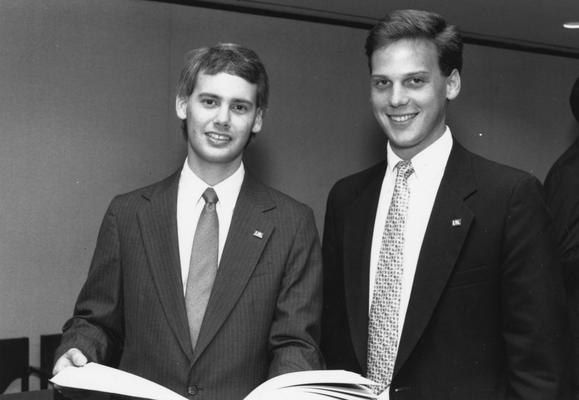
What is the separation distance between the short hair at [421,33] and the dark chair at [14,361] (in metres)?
2.25

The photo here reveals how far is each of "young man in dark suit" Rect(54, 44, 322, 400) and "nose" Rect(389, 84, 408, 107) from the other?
0.39m

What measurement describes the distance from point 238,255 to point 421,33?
0.80m

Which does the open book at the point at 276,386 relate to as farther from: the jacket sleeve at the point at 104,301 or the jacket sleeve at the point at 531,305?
the jacket sleeve at the point at 531,305

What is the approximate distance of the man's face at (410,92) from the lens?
229 cm

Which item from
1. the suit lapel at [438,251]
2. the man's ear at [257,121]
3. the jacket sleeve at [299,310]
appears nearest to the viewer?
the jacket sleeve at [299,310]

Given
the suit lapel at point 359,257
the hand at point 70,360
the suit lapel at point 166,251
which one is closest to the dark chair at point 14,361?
the suit lapel at point 166,251

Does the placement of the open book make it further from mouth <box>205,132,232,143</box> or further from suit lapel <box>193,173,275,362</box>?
mouth <box>205,132,232,143</box>

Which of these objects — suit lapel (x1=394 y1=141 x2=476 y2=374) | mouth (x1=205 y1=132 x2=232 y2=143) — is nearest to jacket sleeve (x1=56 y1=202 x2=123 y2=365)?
mouth (x1=205 y1=132 x2=232 y2=143)

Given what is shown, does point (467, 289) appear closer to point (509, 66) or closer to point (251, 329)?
point (251, 329)

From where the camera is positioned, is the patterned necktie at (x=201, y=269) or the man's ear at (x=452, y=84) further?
the man's ear at (x=452, y=84)

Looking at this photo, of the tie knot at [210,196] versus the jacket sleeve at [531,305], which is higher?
the tie knot at [210,196]

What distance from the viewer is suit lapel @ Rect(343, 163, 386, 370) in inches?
90.2

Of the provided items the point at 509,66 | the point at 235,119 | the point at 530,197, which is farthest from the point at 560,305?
the point at 509,66

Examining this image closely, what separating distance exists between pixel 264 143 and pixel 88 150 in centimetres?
98
